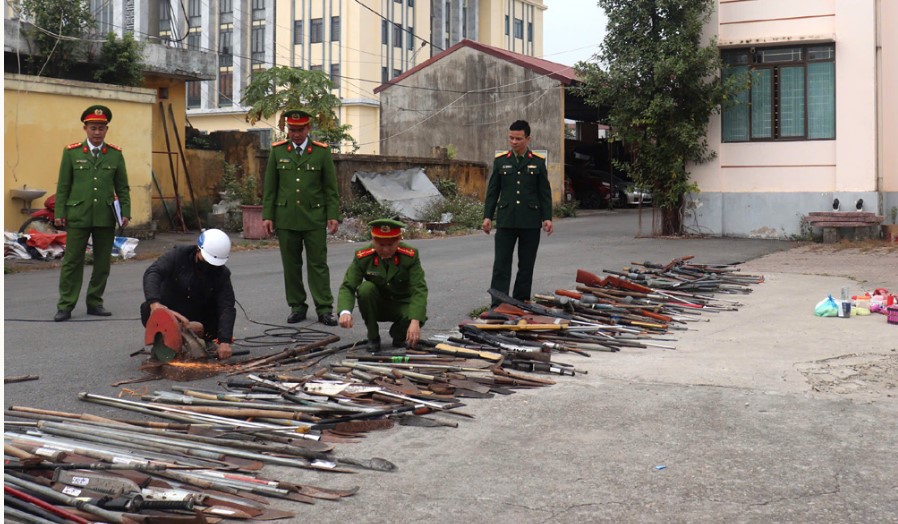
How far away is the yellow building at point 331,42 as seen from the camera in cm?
5497

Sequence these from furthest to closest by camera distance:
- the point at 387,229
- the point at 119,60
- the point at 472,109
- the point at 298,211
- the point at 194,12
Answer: the point at 194,12 → the point at 472,109 → the point at 119,60 → the point at 298,211 → the point at 387,229

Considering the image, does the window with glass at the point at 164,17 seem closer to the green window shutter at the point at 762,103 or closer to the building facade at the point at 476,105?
the building facade at the point at 476,105

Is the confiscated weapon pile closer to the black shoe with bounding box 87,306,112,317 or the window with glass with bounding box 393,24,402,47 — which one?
the black shoe with bounding box 87,306,112,317

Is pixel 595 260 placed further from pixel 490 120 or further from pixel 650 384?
pixel 490 120

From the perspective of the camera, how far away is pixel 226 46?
200ft

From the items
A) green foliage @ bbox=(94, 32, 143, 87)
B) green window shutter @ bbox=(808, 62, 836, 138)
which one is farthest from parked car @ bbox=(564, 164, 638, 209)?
green foliage @ bbox=(94, 32, 143, 87)

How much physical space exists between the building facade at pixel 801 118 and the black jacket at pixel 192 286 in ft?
53.0

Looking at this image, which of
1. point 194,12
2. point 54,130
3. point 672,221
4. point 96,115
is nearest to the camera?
point 96,115

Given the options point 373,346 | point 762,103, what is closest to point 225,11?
point 762,103

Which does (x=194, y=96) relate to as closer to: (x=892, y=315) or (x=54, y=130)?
(x=54, y=130)

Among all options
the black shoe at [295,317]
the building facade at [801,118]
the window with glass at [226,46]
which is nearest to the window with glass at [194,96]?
the window with glass at [226,46]

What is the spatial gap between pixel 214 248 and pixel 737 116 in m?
16.6

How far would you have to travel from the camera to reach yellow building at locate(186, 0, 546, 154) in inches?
2164

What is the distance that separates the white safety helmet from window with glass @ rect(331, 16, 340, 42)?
4959 cm
